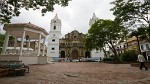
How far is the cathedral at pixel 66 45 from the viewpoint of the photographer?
55.7m

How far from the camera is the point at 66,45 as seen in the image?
6103cm

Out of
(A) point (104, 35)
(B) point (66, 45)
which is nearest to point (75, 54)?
(B) point (66, 45)

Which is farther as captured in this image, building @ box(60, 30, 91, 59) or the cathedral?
building @ box(60, 30, 91, 59)

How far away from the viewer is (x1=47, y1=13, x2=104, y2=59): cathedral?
55.7 m

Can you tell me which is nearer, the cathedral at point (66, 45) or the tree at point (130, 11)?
the tree at point (130, 11)

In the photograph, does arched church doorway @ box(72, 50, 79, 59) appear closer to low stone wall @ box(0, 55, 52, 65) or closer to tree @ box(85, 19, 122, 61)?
tree @ box(85, 19, 122, 61)

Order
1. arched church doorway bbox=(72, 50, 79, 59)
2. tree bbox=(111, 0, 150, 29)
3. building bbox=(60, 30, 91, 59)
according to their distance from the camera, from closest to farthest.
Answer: tree bbox=(111, 0, 150, 29) → building bbox=(60, 30, 91, 59) → arched church doorway bbox=(72, 50, 79, 59)

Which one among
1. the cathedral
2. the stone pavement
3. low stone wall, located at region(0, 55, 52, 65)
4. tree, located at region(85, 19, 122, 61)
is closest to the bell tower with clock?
the cathedral

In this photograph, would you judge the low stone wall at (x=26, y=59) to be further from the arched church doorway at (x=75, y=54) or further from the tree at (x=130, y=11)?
the arched church doorway at (x=75, y=54)

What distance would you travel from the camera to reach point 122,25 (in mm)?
17172

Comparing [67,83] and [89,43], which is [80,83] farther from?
[89,43]

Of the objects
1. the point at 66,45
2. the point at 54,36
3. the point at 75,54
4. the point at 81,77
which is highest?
the point at 54,36

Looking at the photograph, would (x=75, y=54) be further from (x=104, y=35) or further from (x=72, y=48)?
(x=104, y=35)

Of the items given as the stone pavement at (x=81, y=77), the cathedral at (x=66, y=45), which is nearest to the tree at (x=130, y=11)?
the stone pavement at (x=81, y=77)
